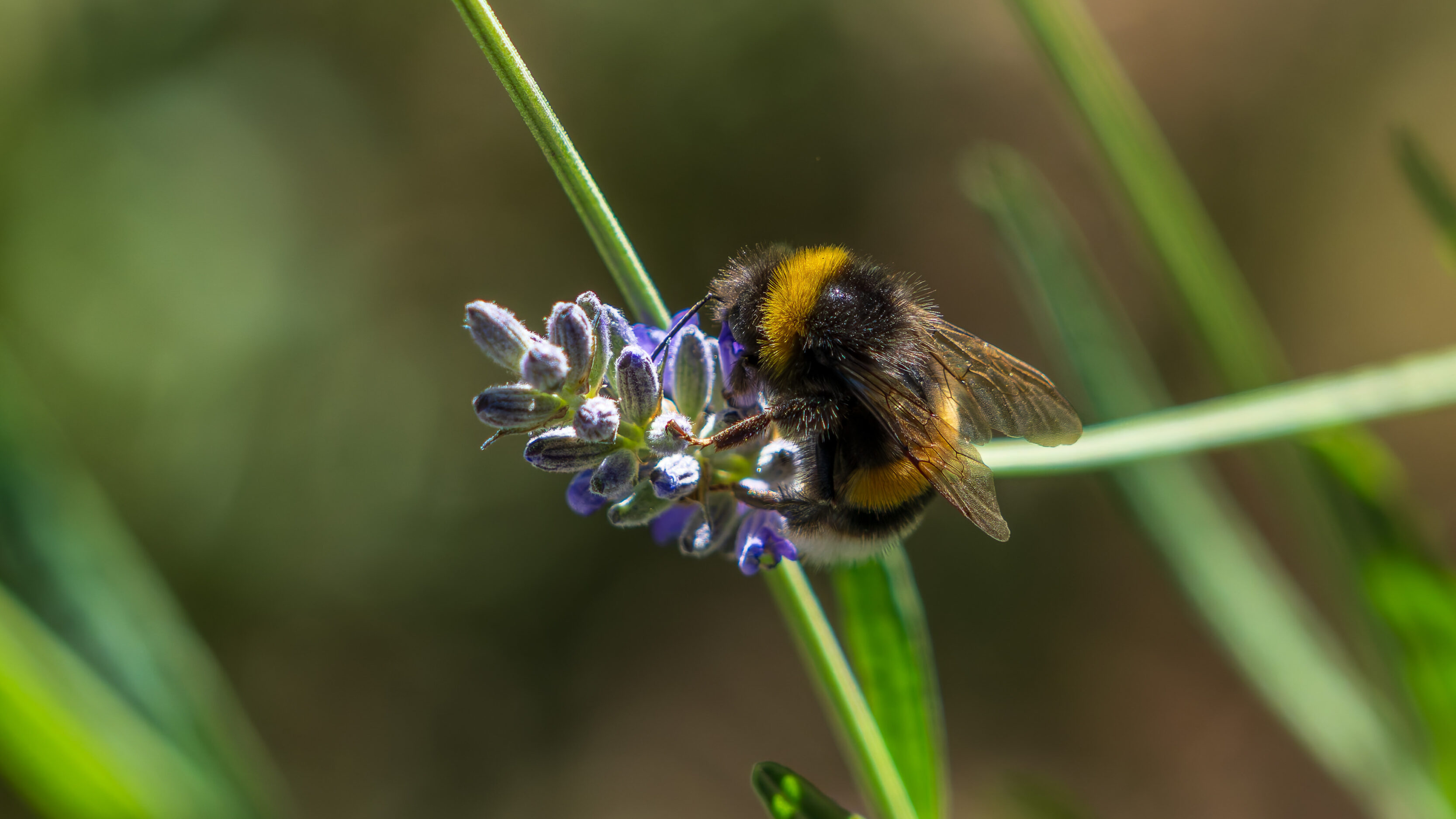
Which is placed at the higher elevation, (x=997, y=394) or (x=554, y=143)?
(x=554, y=143)

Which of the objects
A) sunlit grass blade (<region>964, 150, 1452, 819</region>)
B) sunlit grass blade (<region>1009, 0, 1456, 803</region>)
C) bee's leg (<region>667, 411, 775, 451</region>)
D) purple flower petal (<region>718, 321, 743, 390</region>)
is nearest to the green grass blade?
sunlit grass blade (<region>1009, 0, 1456, 803</region>)

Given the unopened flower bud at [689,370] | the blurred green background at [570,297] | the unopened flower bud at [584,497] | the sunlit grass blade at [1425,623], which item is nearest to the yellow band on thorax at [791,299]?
the unopened flower bud at [689,370]

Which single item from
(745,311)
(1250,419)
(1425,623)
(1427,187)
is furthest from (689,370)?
(1425,623)

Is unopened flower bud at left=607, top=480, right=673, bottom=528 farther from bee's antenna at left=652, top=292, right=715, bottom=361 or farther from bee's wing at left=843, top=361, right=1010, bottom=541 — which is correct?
bee's wing at left=843, top=361, right=1010, bottom=541

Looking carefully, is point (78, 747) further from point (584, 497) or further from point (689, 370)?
point (689, 370)

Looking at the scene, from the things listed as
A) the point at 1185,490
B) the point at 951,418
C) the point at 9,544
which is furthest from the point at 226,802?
the point at 1185,490

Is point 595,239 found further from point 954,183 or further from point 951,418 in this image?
point 954,183
